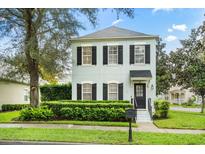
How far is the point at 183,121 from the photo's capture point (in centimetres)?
816

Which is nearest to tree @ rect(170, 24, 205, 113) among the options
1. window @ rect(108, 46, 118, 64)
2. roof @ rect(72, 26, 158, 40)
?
roof @ rect(72, 26, 158, 40)

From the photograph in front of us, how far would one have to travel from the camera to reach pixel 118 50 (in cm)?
1028

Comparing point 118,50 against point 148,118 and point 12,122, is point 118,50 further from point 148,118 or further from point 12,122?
point 12,122

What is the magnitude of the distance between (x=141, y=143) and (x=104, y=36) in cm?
444

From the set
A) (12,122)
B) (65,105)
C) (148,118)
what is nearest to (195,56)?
(148,118)

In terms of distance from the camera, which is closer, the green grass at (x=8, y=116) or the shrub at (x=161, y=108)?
the shrub at (x=161, y=108)

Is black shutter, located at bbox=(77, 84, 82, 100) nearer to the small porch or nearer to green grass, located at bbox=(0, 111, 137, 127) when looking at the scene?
green grass, located at bbox=(0, 111, 137, 127)

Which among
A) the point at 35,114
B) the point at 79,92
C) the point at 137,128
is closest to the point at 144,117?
the point at 137,128

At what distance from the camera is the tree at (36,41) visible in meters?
8.06

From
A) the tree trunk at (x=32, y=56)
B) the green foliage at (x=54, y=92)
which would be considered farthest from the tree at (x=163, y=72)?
the tree trunk at (x=32, y=56)

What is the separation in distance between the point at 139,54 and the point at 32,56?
381cm

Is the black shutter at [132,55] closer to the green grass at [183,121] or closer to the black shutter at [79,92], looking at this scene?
the black shutter at [79,92]

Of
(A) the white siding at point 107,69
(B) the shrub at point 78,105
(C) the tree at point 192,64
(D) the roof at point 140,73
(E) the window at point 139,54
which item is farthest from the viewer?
(E) the window at point 139,54

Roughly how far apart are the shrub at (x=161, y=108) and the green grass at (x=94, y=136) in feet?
5.03
